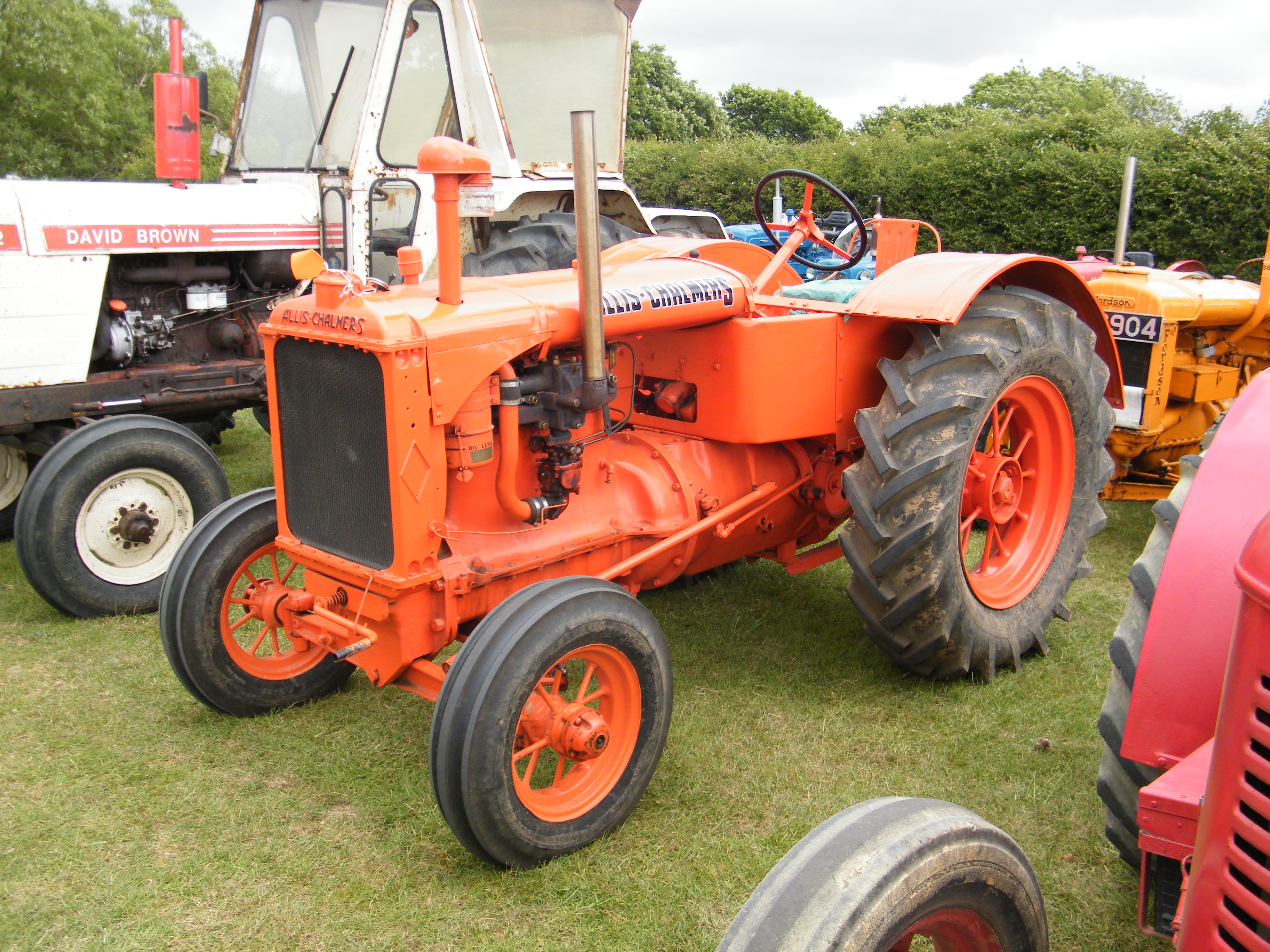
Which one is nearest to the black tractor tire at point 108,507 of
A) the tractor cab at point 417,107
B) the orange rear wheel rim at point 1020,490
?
the tractor cab at point 417,107

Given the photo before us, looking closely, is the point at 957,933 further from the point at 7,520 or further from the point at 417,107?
the point at 7,520

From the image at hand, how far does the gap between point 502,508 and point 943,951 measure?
62.3 inches

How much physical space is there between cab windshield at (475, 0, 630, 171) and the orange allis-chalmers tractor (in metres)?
1.77

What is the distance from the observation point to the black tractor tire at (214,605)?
9.46 feet

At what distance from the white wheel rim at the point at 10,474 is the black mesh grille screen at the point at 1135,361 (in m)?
5.25

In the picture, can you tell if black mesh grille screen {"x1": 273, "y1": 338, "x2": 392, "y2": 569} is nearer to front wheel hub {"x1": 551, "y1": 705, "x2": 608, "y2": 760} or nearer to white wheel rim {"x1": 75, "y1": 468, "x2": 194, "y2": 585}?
front wheel hub {"x1": 551, "y1": 705, "x2": 608, "y2": 760}

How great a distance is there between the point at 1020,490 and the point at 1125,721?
6.16 feet

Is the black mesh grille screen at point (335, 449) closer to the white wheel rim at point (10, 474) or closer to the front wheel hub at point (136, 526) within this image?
the front wheel hub at point (136, 526)

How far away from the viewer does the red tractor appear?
1.06m

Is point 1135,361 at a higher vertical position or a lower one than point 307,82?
lower

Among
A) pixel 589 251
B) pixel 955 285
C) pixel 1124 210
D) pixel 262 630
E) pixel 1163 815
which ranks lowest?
pixel 262 630

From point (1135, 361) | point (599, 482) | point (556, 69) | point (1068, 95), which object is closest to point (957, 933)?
point (599, 482)

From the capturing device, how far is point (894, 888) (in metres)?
1.28

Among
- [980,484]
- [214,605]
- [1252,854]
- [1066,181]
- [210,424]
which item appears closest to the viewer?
[1252,854]
